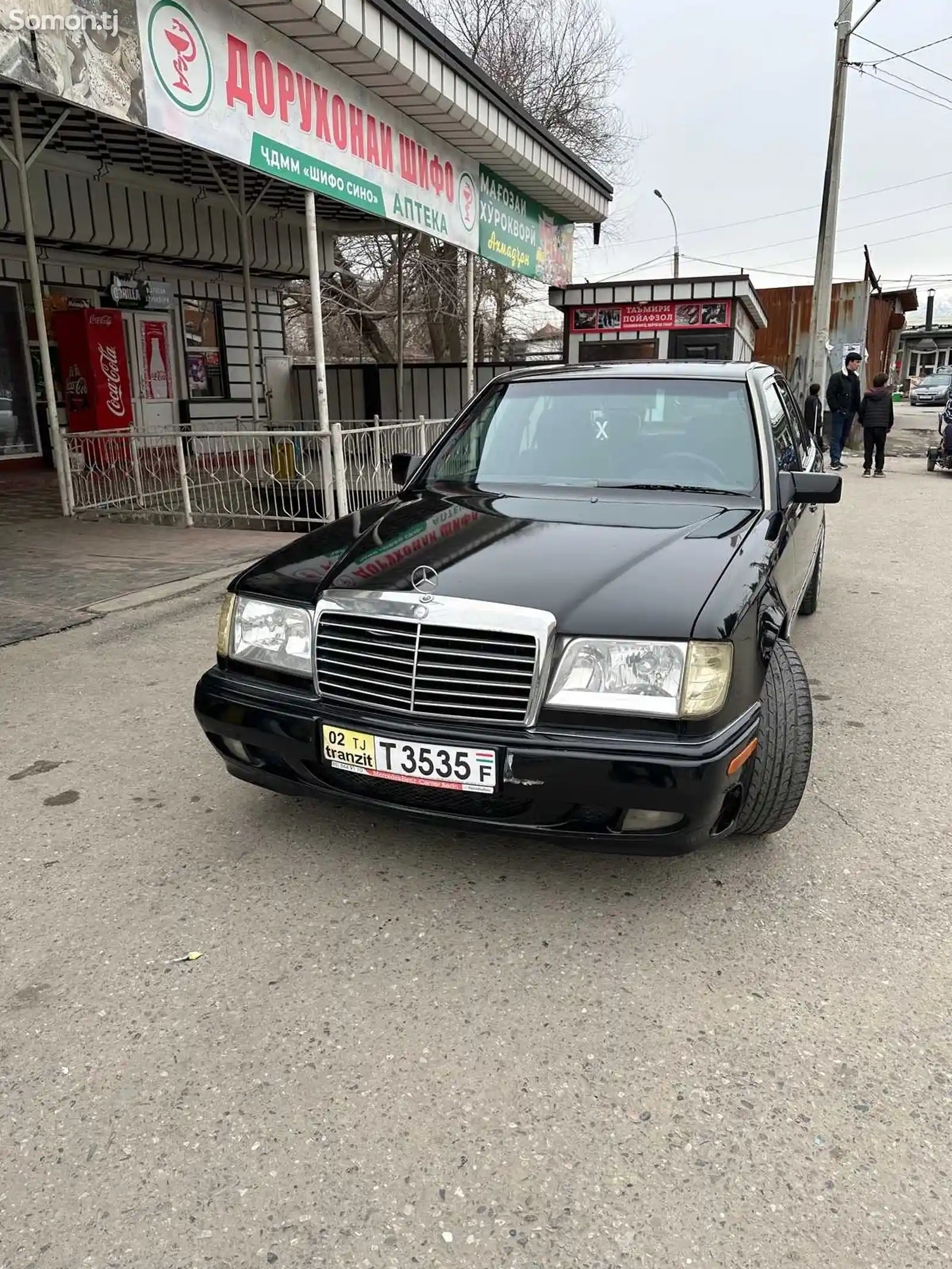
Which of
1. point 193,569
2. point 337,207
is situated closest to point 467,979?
point 193,569

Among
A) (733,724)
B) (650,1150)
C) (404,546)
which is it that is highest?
(404,546)

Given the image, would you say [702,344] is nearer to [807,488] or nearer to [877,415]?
[877,415]

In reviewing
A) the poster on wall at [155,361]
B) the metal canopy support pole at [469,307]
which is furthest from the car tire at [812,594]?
the poster on wall at [155,361]

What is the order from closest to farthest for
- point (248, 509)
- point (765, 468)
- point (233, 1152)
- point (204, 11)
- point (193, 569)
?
point (233, 1152), point (765, 468), point (204, 11), point (193, 569), point (248, 509)

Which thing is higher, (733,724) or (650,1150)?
(733,724)

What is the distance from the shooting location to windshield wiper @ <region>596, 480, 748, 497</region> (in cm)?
349

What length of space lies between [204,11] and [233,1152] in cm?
718

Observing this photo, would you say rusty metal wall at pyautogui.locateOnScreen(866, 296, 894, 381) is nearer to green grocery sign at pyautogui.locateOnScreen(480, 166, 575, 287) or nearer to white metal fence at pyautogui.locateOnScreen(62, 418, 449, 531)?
green grocery sign at pyautogui.locateOnScreen(480, 166, 575, 287)

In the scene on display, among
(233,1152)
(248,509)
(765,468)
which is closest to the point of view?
(233,1152)

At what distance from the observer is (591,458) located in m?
3.75

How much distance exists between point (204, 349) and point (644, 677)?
589 inches

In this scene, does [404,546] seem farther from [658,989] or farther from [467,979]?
[658,989]

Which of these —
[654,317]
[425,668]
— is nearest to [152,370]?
[654,317]

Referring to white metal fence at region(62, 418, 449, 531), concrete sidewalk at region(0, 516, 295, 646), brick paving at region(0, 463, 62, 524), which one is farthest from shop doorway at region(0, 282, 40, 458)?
concrete sidewalk at region(0, 516, 295, 646)
